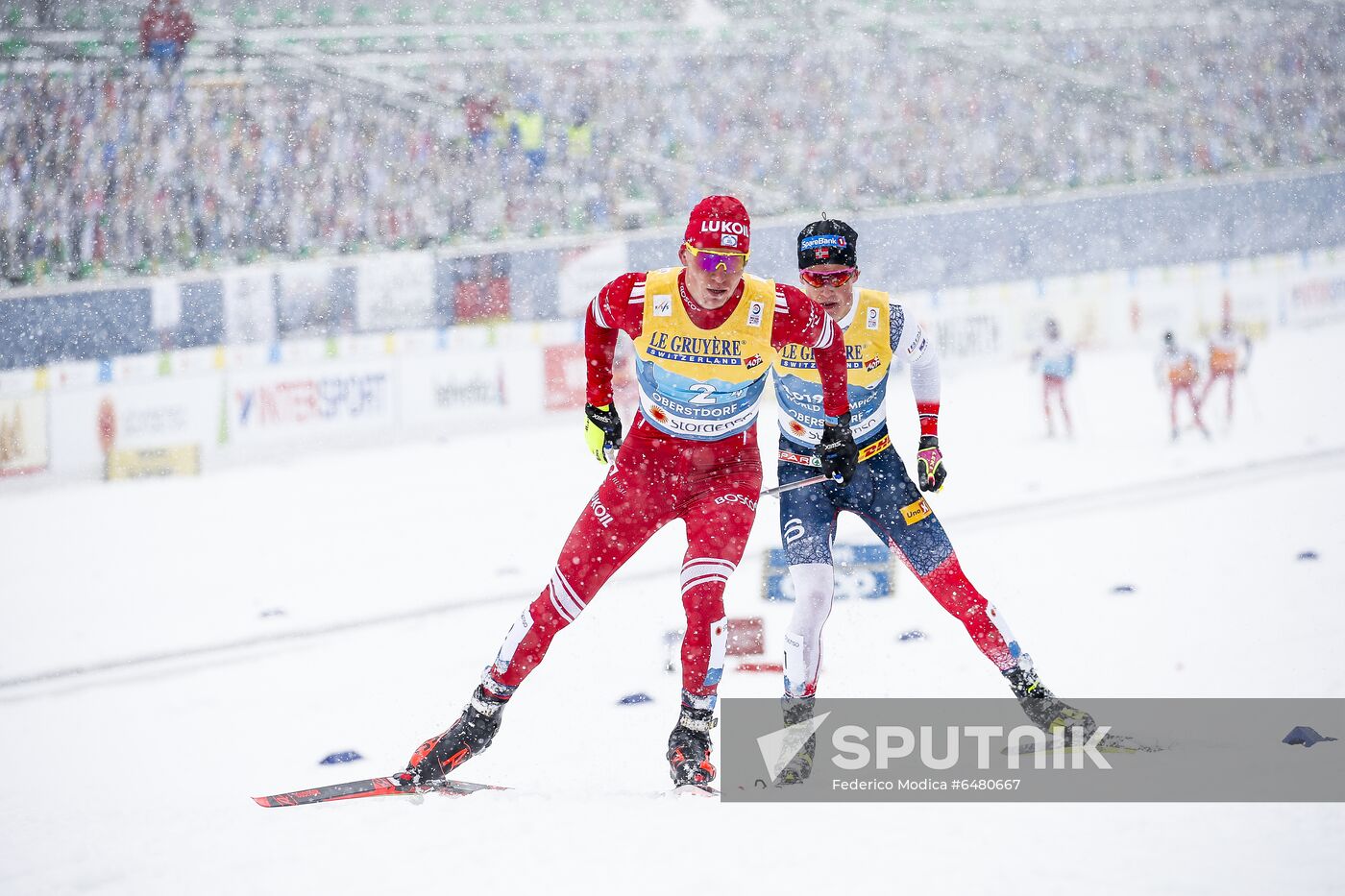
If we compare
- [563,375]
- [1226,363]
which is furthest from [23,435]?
[1226,363]

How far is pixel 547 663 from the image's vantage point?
751cm

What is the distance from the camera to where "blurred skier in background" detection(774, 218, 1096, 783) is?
5.41 m

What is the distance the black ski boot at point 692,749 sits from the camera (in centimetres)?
499

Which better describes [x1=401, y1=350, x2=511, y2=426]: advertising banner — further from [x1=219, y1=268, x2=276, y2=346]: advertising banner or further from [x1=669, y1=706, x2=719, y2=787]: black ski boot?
[x1=669, y1=706, x2=719, y2=787]: black ski boot

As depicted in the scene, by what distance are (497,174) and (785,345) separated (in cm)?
1518

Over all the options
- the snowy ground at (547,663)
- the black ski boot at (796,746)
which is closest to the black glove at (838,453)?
the black ski boot at (796,746)

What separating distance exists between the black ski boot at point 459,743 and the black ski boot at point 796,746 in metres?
1.16

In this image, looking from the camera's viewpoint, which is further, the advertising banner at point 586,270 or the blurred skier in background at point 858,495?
the advertising banner at point 586,270

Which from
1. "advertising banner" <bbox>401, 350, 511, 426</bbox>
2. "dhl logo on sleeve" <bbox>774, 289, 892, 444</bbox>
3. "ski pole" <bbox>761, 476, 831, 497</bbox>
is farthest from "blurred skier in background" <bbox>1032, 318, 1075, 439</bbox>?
"ski pole" <bbox>761, 476, 831, 497</bbox>

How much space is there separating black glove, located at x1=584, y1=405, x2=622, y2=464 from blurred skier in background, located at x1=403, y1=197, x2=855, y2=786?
0.37 feet

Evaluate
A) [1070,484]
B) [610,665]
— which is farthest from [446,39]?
[610,665]

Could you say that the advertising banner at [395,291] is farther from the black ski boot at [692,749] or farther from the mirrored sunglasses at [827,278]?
the black ski boot at [692,749]

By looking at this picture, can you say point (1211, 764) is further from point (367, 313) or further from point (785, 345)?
point (367, 313)

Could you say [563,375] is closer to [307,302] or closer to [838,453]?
[307,302]
